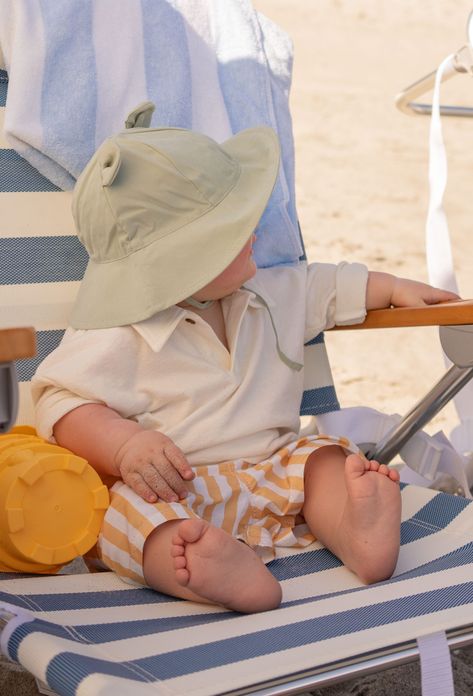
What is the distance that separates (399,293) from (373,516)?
63cm

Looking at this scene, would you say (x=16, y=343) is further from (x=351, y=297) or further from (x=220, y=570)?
(x=351, y=297)

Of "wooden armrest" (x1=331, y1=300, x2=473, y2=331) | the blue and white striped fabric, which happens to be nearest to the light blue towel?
"wooden armrest" (x1=331, y1=300, x2=473, y2=331)

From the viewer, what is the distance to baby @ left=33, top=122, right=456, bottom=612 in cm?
175

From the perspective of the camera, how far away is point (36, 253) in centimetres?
232

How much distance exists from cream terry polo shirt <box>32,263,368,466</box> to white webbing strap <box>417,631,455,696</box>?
2.20 feet

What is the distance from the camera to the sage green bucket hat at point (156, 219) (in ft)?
6.28

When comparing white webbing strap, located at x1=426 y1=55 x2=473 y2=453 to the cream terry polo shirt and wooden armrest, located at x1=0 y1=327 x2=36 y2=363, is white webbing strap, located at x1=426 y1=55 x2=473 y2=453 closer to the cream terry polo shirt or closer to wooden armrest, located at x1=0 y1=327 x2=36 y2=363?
the cream terry polo shirt

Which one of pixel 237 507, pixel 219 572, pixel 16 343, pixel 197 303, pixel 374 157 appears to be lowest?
pixel 374 157

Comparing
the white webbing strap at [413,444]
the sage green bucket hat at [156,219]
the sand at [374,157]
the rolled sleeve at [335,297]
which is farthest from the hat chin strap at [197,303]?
the sand at [374,157]

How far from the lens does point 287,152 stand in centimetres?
255

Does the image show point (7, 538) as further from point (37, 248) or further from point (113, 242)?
point (37, 248)

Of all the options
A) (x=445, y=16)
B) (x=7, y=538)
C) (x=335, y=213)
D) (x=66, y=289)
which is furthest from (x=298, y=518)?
(x=445, y=16)

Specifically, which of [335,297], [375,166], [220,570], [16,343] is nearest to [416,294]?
[335,297]

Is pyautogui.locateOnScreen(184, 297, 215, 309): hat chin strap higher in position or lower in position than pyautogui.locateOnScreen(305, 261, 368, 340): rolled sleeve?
higher
